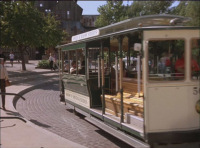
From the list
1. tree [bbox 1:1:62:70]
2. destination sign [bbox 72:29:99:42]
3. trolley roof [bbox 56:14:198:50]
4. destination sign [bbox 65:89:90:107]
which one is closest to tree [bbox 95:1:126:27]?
tree [bbox 1:1:62:70]

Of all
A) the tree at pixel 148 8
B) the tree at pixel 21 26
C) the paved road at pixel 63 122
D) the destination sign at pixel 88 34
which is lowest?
the paved road at pixel 63 122

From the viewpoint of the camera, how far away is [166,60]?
5.80 meters

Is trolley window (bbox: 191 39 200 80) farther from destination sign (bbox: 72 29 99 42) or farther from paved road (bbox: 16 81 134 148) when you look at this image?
destination sign (bbox: 72 29 99 42)

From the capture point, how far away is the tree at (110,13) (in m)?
43.0

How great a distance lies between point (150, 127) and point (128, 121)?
0.91 meters

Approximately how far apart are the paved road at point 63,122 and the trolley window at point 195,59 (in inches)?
86.3

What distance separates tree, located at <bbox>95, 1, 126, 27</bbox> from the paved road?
30.3 meters

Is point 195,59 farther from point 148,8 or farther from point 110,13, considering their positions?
point 148,8

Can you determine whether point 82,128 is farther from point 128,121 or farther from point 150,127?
point 150,127

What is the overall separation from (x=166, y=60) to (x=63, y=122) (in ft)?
14.8

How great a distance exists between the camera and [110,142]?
716 cm

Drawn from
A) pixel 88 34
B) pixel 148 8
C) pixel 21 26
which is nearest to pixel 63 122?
pixel 88 34

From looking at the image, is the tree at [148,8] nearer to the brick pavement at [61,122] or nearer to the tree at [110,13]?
the tree at [110,13]


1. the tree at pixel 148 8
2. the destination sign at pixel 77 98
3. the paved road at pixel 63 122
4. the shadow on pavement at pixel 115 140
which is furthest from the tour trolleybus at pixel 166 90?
the tree at pixel 148 8
